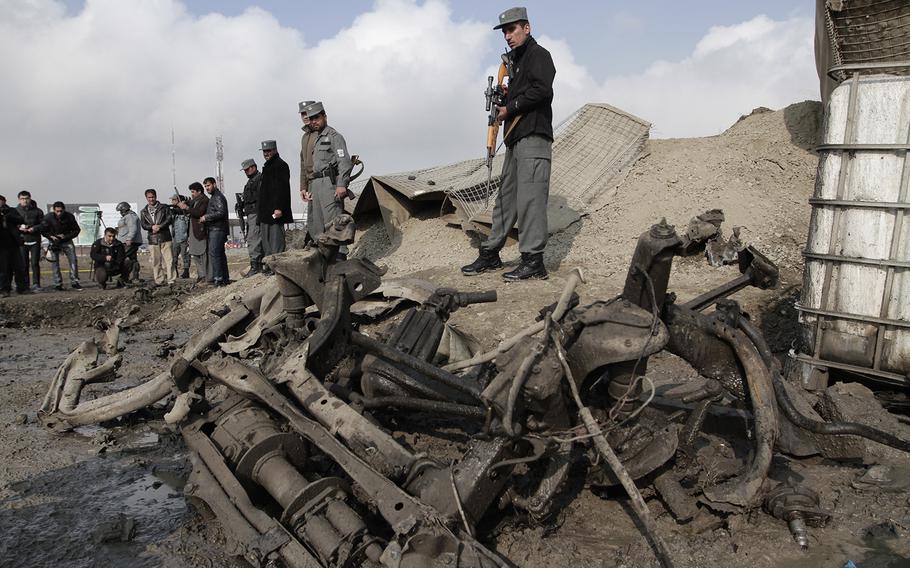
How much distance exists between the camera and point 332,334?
342 cm

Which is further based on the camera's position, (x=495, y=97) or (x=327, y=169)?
(x=327, y=169)

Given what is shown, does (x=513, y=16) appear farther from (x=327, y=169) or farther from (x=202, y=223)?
(x=202, y=223)

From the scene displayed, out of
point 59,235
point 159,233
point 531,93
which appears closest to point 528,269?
point 531,93

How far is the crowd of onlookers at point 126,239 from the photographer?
11102 millimetres

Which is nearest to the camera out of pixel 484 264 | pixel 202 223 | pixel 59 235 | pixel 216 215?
pixel 484 264

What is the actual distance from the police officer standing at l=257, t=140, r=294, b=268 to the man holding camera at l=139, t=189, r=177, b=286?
3514mm

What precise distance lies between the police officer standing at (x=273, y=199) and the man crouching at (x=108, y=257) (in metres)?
4.35

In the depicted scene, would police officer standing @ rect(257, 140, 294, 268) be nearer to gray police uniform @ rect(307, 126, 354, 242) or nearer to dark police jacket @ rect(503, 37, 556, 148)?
gray police uniform @ rect(307, 126, 354, 242)

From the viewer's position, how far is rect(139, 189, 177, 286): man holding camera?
1241cm

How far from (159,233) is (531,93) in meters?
9.25

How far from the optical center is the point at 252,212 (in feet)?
36.7

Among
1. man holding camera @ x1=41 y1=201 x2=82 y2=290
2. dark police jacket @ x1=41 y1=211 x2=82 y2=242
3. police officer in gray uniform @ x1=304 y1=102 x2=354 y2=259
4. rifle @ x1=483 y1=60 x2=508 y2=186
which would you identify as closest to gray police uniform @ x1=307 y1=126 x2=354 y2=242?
police officer in gray uniform @ x1=304 y1=102 x2=354 y2=259

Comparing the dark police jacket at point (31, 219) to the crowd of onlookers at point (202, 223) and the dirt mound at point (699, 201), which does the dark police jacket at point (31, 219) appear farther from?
the dirt mound at point (699, 201)

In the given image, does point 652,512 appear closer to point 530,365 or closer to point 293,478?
point 530,365
